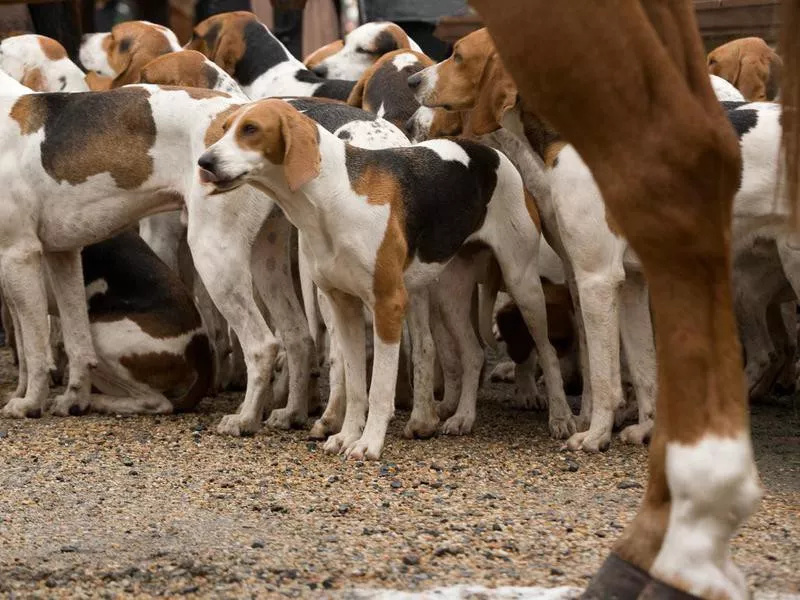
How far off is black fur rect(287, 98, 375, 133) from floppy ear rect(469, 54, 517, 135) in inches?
22.5

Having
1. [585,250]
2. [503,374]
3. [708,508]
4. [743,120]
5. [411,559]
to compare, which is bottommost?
[503,374]

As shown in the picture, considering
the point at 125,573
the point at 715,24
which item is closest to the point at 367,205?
the point at 125,573

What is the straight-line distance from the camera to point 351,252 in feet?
17.7

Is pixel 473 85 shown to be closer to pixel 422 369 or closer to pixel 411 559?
pixel 422 369

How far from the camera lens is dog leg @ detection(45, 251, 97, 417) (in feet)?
21.7

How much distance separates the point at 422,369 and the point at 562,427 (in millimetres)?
615

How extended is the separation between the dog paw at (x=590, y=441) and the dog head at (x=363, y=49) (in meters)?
3.95

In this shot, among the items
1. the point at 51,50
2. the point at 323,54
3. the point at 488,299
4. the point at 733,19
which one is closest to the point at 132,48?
the point at 51,50

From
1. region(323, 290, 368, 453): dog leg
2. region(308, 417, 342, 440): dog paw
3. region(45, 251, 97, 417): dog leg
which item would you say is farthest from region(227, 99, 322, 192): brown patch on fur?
region(45, 251, 97, 417): dog leg

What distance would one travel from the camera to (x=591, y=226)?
220 inches

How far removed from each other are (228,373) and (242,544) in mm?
3609

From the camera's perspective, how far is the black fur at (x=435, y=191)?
559cm

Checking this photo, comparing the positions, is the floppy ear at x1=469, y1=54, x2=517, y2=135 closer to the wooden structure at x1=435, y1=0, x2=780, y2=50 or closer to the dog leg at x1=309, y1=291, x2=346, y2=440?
the dog leg at x1=309, y1=291, x2=346, y2=440

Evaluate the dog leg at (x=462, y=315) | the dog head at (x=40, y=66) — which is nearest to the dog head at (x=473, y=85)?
the dog leg at (x=462, y=315)
